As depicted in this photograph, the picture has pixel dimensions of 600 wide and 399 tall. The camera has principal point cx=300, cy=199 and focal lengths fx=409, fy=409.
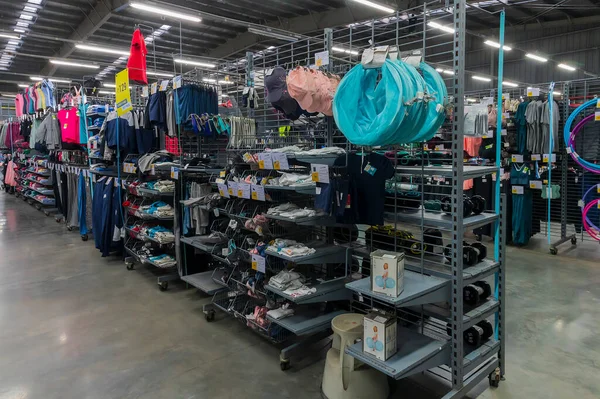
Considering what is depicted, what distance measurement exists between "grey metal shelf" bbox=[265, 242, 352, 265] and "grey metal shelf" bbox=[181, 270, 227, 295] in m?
1.15

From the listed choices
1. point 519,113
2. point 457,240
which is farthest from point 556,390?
point 519,113

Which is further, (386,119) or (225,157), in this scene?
(225,157)

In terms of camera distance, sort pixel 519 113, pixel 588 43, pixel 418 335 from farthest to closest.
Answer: pixel 588 43 < pixel 519 113 < pixel 418 335

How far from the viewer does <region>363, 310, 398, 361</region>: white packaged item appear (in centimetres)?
228

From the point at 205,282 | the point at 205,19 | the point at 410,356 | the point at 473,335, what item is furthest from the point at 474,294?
the point at 205,19

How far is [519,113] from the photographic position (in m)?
6.26

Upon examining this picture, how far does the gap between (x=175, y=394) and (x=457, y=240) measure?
2095mm

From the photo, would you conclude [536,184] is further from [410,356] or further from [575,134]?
[410,356]

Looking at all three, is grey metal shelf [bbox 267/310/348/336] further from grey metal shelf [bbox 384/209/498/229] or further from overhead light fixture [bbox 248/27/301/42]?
overhead light fixture [bbox 248/27/301/42]

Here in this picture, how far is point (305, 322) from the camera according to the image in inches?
122

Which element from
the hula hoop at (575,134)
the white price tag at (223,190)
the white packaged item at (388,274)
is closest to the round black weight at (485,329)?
the white packaged item at (388,274)

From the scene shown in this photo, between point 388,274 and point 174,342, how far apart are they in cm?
214

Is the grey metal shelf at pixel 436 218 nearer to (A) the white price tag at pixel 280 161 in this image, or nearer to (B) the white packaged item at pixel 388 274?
(B) the white packaged item at pixel 388 274

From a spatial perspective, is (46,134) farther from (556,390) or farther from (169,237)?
(556,390)
